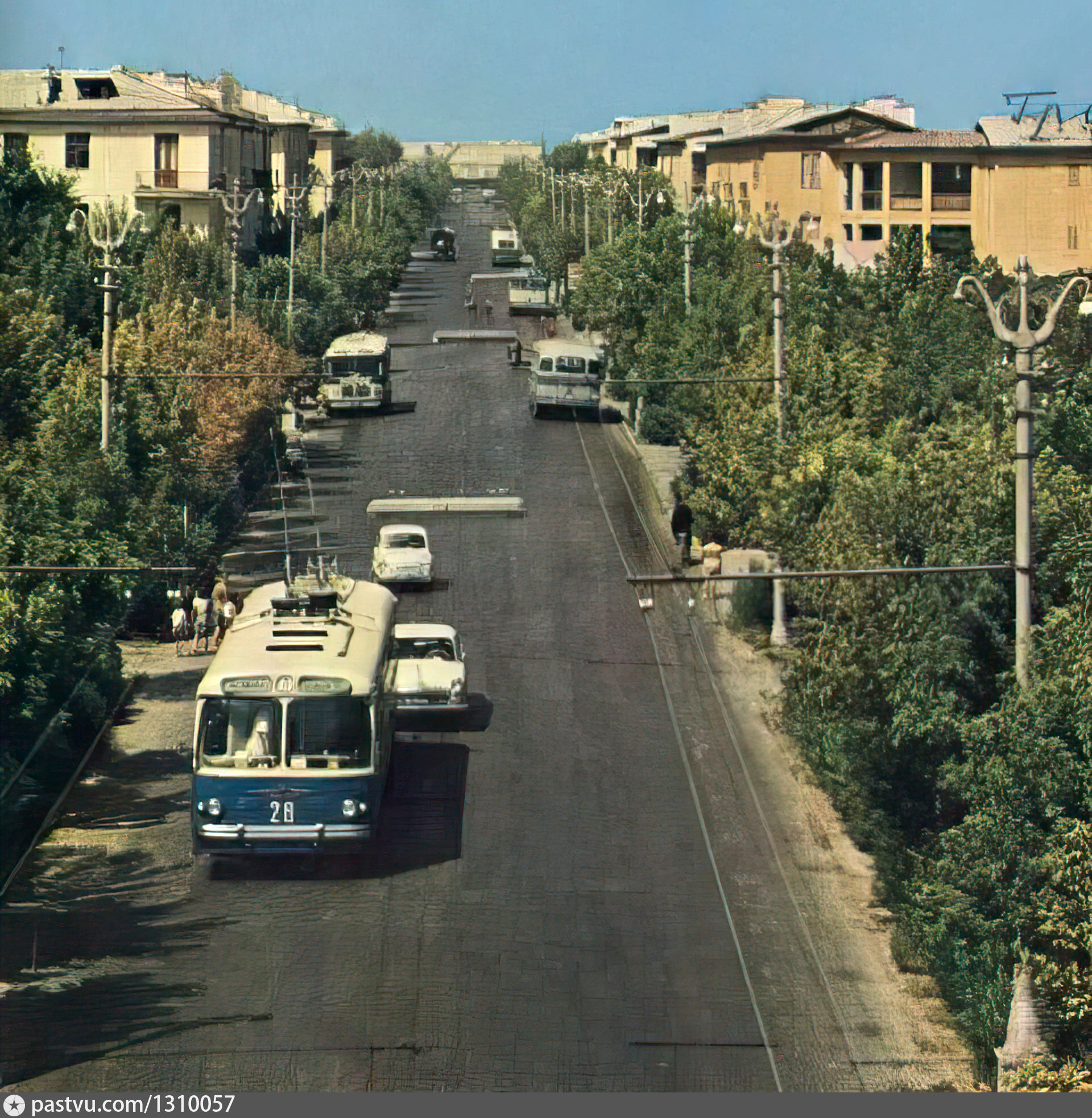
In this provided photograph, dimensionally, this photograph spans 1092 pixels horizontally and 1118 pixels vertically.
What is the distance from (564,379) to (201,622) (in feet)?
57.4

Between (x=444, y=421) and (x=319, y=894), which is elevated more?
(x=444, y=421)

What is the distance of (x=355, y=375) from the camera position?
4322 cm

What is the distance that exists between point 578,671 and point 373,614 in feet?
21.1

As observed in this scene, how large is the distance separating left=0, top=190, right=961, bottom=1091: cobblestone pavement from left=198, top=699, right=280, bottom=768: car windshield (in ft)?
5.49

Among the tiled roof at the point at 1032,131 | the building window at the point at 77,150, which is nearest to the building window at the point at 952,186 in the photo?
the tiled roof at the point at 1032,131

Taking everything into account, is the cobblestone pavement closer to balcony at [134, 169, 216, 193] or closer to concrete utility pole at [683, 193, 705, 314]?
concrete utility pole at [683, 193, 705, 314]

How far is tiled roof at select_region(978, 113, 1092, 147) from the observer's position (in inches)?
1325

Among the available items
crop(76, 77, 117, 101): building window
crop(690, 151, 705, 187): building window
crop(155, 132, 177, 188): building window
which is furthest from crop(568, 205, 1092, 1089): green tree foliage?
crop(690, 151, 705, 187): building window

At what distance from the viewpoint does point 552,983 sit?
17578 mm

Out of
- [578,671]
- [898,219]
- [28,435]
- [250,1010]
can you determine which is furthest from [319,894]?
[898,219]

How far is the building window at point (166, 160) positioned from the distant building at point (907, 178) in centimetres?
1909

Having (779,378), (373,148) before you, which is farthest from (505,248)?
(779,378)

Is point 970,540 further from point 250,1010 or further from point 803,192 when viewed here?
point 803,192

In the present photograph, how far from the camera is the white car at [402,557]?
29938 mm
